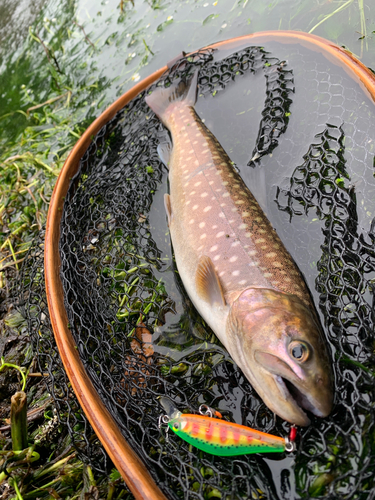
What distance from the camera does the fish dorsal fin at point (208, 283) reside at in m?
2.53

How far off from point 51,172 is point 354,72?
12.3 ft

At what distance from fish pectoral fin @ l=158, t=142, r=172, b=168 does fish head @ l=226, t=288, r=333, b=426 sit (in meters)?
1.88

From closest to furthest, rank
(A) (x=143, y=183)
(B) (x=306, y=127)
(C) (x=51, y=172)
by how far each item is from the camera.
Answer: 1. (B) (x=306, y=127)
2. (A) (x=143, y=183)
3. (C) (x=51, y=172)

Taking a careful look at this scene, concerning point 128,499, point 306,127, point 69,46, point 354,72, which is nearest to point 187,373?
point 128,499

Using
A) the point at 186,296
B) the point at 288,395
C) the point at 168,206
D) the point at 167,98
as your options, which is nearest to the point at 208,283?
the point at 186,296

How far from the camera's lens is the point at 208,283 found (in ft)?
8.46

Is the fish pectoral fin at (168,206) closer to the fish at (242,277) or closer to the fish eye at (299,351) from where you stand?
the fish at (242,277)

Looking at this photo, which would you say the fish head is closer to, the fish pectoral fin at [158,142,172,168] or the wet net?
the wet net

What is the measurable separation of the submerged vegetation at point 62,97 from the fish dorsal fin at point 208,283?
0.55 m

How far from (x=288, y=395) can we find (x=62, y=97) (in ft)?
18.6

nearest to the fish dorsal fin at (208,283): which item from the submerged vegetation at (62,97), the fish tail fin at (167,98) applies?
the submerged vegetation at (62,97)

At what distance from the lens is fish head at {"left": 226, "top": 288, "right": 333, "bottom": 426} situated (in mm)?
1921

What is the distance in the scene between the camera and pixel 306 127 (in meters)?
3.29

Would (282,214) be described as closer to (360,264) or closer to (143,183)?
(360,264)
